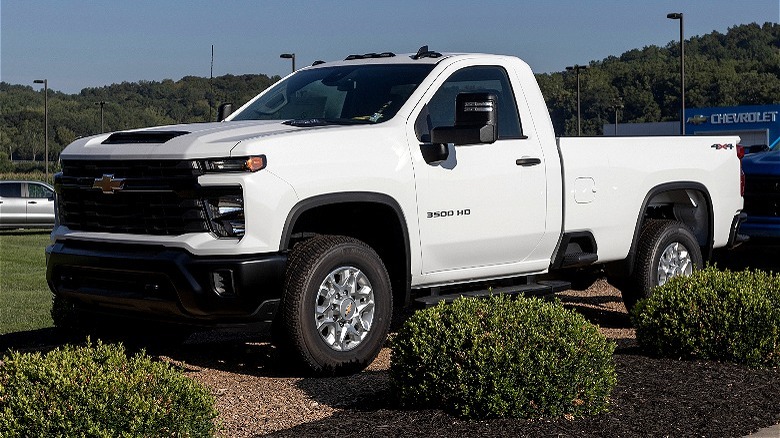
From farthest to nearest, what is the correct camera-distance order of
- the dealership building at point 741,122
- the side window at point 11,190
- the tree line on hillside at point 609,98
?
1. the tree line on hillside at point 609,98
2. the dealership building at point 741,122
3. the side window at point 11,190

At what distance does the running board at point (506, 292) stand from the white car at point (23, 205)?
24.3 metres

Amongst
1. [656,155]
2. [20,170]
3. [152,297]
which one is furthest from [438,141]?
[20,170]

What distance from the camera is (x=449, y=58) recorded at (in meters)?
8.12

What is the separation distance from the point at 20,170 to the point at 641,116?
47315 mm

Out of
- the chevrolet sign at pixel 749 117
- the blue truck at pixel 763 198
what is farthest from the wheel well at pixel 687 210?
the chevrolet sign at pixel 749 117

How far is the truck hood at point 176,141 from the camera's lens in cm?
646

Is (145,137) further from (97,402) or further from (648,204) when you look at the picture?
(648,204)

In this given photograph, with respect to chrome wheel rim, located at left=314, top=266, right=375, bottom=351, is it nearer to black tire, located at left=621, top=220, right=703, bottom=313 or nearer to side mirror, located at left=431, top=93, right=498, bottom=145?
side mirror, located at left=431, top=93, right=498, bottom=145

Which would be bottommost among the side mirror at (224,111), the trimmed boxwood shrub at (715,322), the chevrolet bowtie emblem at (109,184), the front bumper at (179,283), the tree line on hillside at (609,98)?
the trimmed boxwood shrub at (715,322)

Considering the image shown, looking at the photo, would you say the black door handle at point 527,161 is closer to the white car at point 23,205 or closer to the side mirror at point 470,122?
the side mirror at point 470,122

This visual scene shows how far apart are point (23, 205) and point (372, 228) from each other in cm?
2500

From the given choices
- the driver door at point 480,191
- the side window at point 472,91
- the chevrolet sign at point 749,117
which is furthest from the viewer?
the chevrolet sign at point 749,117

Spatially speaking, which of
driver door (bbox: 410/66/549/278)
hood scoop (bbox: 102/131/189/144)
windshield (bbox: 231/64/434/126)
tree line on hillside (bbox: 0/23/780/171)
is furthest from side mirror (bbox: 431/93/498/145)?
tree line on hillside (bbox: 0/23/780/171)

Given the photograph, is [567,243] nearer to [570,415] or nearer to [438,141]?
[438,141]
